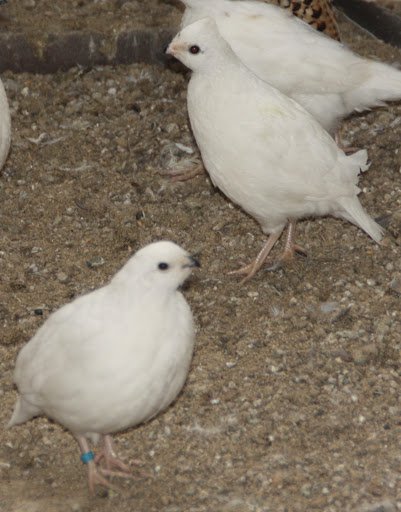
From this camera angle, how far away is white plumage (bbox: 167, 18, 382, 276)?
16.9 ft

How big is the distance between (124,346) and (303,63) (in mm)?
2653

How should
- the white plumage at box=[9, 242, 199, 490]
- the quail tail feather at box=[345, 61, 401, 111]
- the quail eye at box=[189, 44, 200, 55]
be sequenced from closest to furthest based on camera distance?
1. the white plumage at box=[9, 242, 199, 490]
2. the quail eye at box=[189, 44, 200, 55]
3. the quail tail feather at box=[345, 61, 401, 111]

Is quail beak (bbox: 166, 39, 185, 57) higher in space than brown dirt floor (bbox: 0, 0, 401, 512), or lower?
higher

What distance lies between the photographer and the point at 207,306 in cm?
539

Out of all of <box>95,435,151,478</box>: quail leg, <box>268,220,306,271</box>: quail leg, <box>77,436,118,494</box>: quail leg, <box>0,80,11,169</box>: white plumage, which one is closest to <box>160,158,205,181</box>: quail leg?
<box>268,220,306,271</box>: quail leg

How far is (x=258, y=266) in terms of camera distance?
18.5 feet

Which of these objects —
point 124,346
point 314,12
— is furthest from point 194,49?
point 124,346

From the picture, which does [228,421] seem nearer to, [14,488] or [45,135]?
[14,488]

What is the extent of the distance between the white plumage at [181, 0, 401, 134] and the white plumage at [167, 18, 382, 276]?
559 mm

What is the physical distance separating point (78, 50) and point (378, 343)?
3.41 metres

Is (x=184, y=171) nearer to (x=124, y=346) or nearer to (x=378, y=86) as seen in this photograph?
(x=378, y=86)

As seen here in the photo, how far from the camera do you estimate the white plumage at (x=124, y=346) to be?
380 cm

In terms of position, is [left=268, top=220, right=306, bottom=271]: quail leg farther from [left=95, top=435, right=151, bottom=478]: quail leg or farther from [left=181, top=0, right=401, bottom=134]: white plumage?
[left=95, top=435, right=151, bottom=478]: quail leg

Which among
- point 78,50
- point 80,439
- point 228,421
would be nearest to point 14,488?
point 80,439
